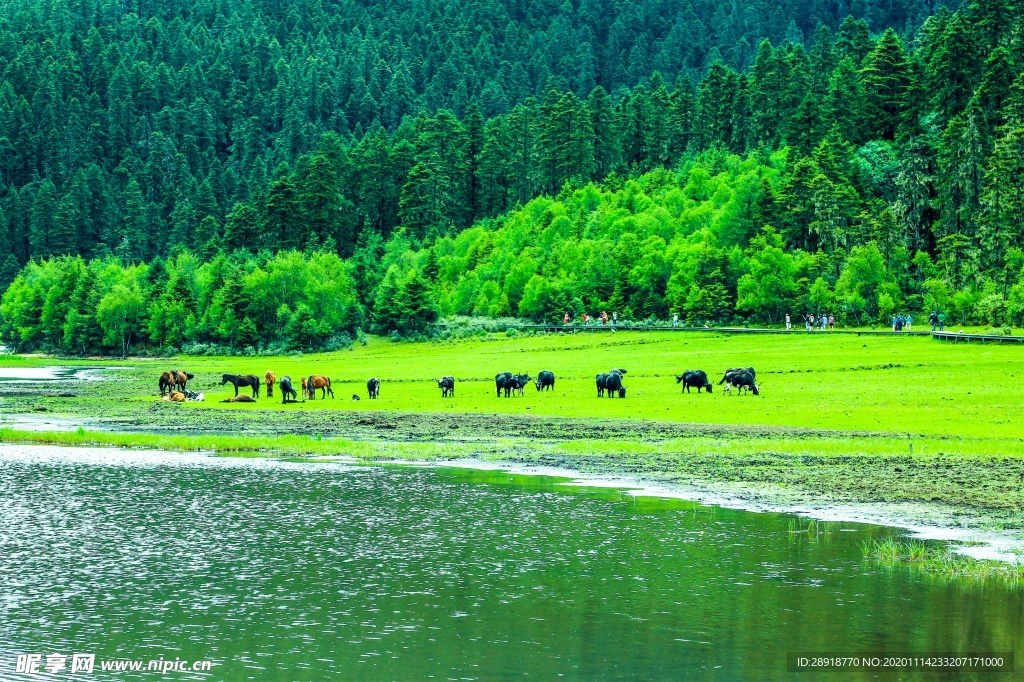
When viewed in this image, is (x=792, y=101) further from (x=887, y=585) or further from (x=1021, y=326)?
(x=887, y=585)

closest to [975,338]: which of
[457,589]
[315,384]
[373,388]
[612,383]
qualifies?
[612,383]

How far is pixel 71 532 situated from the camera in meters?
29.0

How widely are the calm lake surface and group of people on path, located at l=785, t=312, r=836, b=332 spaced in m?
78.4

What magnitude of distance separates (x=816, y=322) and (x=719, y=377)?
145ft

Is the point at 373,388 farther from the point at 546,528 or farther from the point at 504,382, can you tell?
the point at 546,528

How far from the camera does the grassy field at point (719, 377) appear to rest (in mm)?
52281

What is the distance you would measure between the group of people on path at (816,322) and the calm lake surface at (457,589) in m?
78.4

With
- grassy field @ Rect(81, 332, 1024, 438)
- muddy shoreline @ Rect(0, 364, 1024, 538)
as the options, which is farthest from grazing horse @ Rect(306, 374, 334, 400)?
muddy shoreline @ Rect(0, 364, 1024, 538)

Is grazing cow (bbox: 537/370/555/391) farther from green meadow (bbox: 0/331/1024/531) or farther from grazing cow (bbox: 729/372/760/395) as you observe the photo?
grazing cow (bbox: 729/372/760/395)

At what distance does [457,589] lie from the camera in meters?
23.0

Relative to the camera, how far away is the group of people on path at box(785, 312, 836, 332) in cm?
10819

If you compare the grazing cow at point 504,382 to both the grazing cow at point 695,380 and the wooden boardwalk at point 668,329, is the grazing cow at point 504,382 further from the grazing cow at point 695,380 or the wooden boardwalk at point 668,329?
the wooden boardwalk at point 668,329

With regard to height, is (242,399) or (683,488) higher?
(683,488)

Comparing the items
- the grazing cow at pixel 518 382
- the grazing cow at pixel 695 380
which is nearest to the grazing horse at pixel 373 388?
the grazing cow at pixel 518 382
